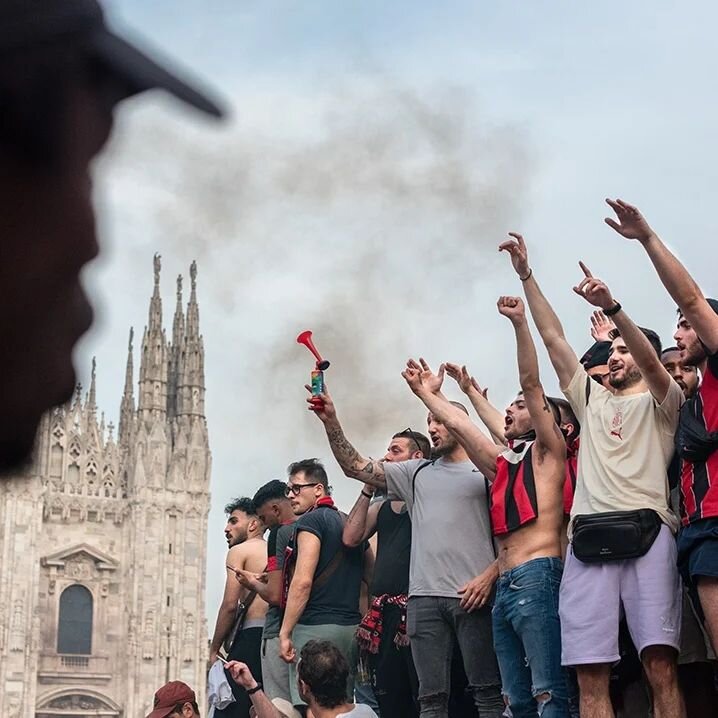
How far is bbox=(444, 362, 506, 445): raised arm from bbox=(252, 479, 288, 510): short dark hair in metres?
1.35

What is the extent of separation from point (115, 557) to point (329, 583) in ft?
92.1

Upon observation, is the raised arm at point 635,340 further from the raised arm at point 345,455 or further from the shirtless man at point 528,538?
the raised arm at point 345,455

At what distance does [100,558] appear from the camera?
1283 inches

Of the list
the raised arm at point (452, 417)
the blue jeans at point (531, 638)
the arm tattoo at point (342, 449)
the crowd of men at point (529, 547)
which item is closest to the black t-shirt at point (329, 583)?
the crowd of men at point (529, 547)

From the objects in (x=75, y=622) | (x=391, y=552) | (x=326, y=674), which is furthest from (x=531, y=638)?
(x=75, y=622)

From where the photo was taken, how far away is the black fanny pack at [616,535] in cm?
427

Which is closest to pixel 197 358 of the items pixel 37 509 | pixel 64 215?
pixel 37 509

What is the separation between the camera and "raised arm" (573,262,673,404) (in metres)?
4.30

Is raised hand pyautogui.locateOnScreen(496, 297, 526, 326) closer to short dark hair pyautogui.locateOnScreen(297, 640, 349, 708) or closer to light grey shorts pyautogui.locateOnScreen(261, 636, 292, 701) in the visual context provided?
short dark hair pyautogui.locateOnScreen(297, 640, 349, 708)

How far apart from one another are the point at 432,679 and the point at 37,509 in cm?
2845

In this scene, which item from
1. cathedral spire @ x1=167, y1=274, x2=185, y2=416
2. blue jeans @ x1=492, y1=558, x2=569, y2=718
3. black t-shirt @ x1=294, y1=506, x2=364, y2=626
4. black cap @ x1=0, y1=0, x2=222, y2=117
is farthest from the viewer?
cathedral spire @ x1=167, y1=274, x2=185, y2=416

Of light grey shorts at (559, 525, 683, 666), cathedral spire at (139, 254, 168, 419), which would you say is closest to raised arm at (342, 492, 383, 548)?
light grey shorts at (559, 525, 683, 666)

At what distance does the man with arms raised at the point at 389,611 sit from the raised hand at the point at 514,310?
3.99 ft

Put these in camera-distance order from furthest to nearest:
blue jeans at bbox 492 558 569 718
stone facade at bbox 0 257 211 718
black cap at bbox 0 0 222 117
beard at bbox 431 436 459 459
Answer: stone facade at bbox 0 257 211 718 < beard at bbox 431 436 459 459 < blue jeans at bbox 492 558 569 718 < black cap at bbox 0 0 222 117
